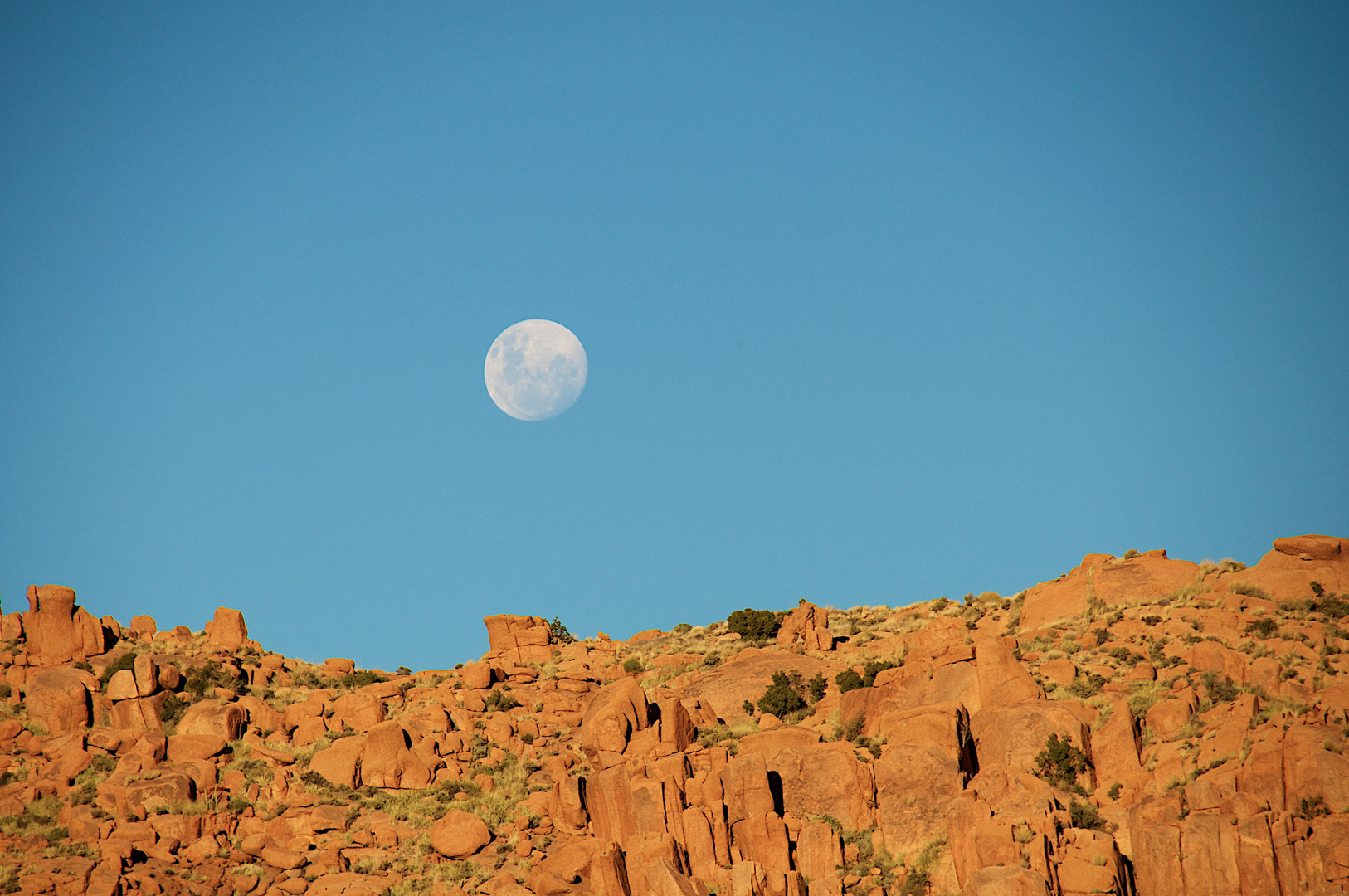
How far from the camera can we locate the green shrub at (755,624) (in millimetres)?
60375

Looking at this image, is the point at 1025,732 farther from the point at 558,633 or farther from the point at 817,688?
the point at 558,633

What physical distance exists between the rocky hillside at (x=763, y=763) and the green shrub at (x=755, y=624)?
22.2 feet

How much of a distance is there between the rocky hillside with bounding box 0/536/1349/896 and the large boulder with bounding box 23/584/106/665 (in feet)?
0.37

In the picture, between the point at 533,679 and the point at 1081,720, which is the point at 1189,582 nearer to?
the point at 1081,720

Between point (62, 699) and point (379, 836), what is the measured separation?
57.8 ft

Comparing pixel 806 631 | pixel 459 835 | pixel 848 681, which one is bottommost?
pixel 459 835

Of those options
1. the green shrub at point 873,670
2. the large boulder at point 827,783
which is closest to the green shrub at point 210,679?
the large boulder at point 827,783

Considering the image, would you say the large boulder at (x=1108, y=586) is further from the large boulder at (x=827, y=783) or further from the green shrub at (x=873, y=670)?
the large boulder at (x=827, y=783)

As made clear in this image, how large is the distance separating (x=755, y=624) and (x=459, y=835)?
2664 centimetres

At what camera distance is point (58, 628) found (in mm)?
51844

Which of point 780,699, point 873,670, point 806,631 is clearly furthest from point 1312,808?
point 806,631

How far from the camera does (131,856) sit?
35719mm

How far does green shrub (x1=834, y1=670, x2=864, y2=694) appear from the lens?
47188mm

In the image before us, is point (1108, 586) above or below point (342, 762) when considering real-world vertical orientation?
above
